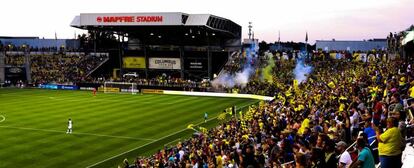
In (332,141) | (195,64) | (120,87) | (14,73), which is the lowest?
(120,87)

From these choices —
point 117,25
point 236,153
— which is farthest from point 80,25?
point 236,153

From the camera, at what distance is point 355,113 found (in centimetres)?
1298

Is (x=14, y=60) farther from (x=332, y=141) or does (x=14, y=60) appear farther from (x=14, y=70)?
(x=332, y=141)

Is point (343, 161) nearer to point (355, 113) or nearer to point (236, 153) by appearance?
point (236, 153)

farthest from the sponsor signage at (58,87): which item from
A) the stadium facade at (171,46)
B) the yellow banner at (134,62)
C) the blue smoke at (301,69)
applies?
the blue smoke at (301,69)

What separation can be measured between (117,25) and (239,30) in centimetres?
2388

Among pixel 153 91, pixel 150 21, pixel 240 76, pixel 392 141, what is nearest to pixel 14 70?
pixel 153 91

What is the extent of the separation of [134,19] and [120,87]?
1069 cm

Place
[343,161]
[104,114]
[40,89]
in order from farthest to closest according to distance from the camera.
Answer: [40,89], [104,114], [343,161]

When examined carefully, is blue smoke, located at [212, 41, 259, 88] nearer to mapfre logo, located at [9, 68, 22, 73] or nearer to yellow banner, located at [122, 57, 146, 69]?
yellow banner, located at [122, 57, 146, 69]

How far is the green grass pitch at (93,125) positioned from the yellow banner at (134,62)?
2036 cm

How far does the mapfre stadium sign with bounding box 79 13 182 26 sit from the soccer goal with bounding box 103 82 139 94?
9151 millimetres

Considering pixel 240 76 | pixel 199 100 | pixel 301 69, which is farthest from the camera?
pixel 240 76

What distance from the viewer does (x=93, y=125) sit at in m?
37.1
